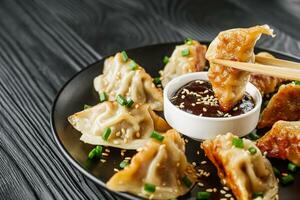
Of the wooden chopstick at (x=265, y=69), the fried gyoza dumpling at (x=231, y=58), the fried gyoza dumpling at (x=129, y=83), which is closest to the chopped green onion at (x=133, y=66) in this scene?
the fried gyoza dumpling at (x=129, y=83)

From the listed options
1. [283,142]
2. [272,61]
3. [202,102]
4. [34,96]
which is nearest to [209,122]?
[202,102]

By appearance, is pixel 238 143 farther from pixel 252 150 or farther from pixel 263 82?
pixel 263 82

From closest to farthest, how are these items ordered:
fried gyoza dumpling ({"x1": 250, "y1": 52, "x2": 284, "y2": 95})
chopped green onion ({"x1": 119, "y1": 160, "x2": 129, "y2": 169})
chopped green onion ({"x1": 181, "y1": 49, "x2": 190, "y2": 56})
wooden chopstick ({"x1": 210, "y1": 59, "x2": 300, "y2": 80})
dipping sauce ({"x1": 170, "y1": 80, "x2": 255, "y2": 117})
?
chopped green onion ({"x1": 119, "y1": 160, "x2": 129, "y2": 169})
wooden chopstick ({"x1": 210, "y1": 59, "x2": 300, "y2": 80})
dipping sauce ({"x1": 170, "y1": 80, "x2": 255, "y2": 117})
fried gyoza dumpling ({"x1": 250, "y1": 52, "x2": 284, "y2": 95})
chopped green onion ({"x1": 181, "y1": 49, "x2": 190, "y2": 56})

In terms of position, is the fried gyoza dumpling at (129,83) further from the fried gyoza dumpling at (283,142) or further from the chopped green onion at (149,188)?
the chopped green onion at (149,188)

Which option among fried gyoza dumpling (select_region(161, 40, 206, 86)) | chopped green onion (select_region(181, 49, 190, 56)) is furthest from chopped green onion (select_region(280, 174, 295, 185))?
chopped green onion (select_region(181, 49, 190, 56))

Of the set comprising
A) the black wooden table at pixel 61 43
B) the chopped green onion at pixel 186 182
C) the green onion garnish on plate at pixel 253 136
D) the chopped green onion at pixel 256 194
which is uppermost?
the chopped green onion at pixel 186 182

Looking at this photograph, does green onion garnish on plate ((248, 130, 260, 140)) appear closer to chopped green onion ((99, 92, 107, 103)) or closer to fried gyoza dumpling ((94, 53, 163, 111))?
fried gyoza dumpling ((94, 53, 163, 111))
